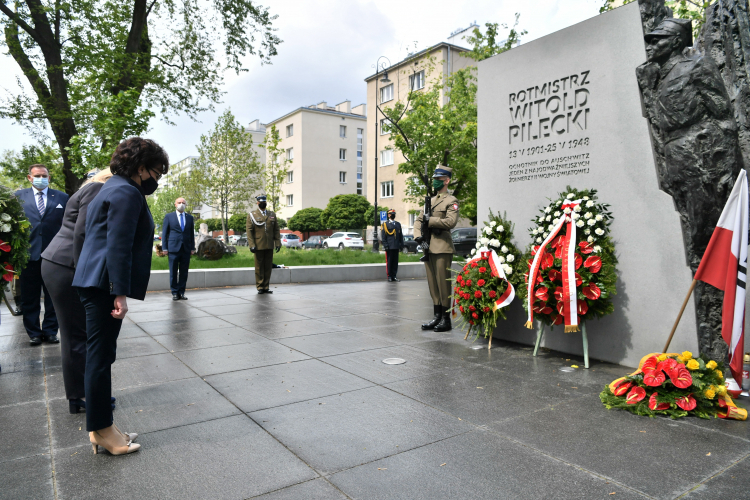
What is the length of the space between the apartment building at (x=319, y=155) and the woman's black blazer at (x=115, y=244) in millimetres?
53774

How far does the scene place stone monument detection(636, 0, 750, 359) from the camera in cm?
430

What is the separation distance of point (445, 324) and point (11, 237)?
5223mm

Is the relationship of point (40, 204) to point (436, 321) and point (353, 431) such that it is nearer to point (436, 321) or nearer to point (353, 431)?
point (353, 431)

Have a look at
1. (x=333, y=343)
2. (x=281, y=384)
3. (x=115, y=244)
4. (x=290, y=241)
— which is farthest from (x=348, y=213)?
(x=115, y=244)

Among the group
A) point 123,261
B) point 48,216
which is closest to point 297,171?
point 48,216

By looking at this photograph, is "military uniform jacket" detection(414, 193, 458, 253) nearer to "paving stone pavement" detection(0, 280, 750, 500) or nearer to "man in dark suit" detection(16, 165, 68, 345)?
"paving stone pavement" detection(0, 280, 750, 500)

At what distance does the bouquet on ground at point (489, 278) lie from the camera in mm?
5816

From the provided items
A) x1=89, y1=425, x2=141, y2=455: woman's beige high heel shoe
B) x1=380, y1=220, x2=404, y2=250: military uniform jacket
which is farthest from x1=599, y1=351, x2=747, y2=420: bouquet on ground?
x1=380, y1=220, x2=404, y2=250: military uniform jacket

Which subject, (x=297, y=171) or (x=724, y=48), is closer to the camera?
(x=724, y=48)

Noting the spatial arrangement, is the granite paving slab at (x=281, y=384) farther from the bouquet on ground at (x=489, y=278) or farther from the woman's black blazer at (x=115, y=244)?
the bouquet on ground at (x=489, y=278)

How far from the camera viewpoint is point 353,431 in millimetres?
3475

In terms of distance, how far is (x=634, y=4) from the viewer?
5.02 meters

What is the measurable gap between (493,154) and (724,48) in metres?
2.71

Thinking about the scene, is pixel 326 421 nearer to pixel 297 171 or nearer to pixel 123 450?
pixel 123 450
